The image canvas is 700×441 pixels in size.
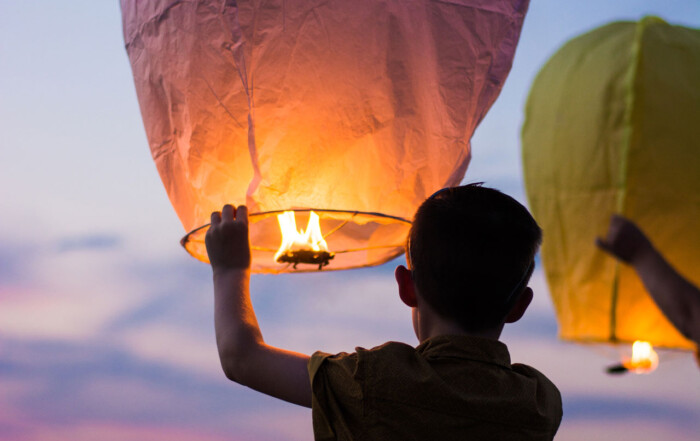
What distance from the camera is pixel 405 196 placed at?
144 centimetres

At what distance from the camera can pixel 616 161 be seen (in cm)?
107

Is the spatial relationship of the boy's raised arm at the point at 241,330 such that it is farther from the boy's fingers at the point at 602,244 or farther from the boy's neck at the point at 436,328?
the boy's fingers at the point at 602,244

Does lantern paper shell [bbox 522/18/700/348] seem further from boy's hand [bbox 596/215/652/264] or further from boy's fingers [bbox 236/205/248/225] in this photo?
boy's fingers [bbox 236/205/248/225]

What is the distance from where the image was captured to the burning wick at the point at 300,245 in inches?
55.1

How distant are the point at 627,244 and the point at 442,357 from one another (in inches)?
12.4

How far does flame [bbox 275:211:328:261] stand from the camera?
1.40 m

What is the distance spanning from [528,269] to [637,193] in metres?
0.20

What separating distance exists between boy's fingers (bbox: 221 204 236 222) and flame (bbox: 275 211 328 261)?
12 centimetres

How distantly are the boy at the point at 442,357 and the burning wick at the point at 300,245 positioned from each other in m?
0.21

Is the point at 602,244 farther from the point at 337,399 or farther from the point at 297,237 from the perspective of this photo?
the point at 297,237

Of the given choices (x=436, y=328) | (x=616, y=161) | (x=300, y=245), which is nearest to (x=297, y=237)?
(x=300, y=245)

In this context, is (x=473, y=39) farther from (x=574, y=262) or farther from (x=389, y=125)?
(x=574, y=262)

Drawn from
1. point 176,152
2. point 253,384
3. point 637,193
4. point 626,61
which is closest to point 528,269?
point 637,193

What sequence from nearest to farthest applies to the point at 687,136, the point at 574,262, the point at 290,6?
1. the point at 687,136
2. the point at 574,262
3. the point at 290,6
